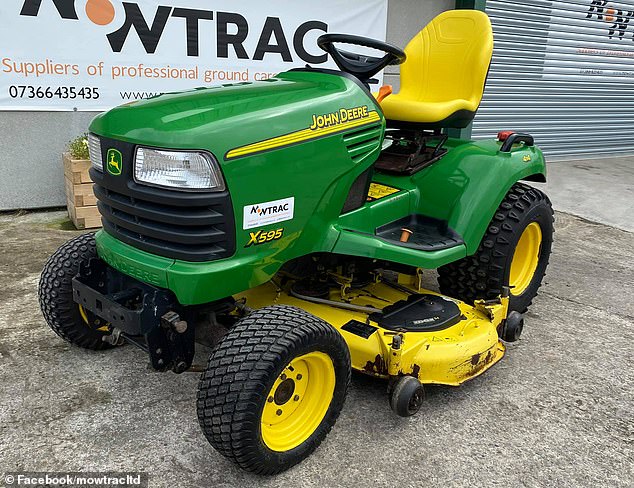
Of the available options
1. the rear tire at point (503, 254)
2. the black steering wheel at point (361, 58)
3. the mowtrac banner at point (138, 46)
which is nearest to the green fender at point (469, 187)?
the rear tire at point (503, 254)

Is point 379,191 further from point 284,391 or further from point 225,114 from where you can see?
point 284,391

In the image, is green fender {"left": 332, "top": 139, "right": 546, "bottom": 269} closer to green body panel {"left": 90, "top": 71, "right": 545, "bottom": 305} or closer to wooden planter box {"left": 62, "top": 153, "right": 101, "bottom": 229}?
green body panel {"left": 90, "top": 71, "right": 545, "bottom": 305}

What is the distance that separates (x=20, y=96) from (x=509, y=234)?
3.93 m

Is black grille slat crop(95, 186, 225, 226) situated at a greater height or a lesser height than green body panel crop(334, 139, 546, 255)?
greater

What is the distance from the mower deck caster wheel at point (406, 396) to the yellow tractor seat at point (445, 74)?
1402mm

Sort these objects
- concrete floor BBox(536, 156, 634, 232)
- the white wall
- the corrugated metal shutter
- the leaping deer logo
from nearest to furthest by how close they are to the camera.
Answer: the leaping deer logo → the white wall → concrete floor BBox(536, 156, 634, 232) → the corrugated metal shutter

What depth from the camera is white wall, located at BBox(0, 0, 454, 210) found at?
4.98 metres

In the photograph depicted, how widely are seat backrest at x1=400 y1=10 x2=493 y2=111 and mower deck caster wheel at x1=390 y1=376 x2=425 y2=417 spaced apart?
5.45ft

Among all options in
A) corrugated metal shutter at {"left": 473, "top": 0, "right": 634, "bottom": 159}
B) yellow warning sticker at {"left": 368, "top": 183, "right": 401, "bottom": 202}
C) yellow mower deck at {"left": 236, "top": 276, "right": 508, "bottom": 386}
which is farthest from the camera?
corrugated metal shutter at {"left": 473, "top": 0, "right": 634, "bottom": 159}

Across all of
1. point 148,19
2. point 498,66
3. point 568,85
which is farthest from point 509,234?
point 568,85

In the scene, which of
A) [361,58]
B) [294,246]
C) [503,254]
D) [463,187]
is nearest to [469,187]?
[463,187]

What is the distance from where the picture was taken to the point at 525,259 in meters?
3.64

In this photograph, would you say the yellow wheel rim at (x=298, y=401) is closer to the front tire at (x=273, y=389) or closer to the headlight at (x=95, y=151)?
the front tire at (x=273, y=389)

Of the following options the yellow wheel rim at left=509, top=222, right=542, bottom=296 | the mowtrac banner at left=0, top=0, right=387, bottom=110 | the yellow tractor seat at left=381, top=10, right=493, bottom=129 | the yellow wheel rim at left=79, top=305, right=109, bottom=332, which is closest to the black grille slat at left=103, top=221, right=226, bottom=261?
Answer: the yellow wheel rim at left=79, top=305, right=109, bottom=332
